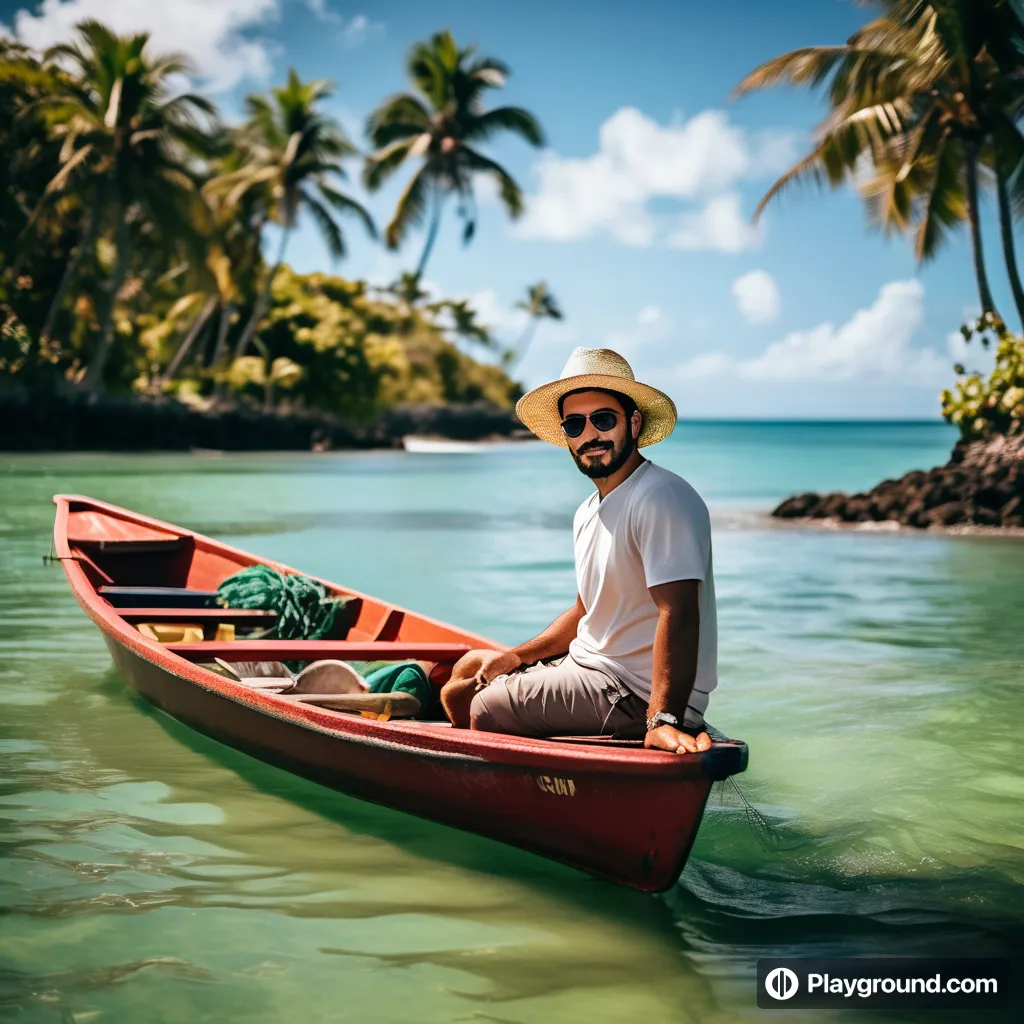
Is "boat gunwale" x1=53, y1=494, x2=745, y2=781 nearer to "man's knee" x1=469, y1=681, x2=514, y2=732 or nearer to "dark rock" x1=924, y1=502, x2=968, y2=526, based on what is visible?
"man's knee" x1=469, y1=681, x2=514, y2=732

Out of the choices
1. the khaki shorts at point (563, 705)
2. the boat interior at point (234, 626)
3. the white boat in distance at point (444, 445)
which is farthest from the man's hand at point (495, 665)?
the white boat in distance at point (444, 445)

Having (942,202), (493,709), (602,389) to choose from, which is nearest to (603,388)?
(602,389)

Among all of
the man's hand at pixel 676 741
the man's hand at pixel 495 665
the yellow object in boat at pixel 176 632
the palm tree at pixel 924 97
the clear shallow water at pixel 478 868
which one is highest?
the palm tree at pixel 924 97

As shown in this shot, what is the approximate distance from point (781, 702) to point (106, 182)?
92.7 feet

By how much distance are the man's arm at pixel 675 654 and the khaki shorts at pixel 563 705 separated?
0.55 ft

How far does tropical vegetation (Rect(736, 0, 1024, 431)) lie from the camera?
18.1 metres

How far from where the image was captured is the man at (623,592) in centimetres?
358

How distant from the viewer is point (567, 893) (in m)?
4.21

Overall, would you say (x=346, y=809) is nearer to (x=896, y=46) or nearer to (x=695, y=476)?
(x=896, y=46)

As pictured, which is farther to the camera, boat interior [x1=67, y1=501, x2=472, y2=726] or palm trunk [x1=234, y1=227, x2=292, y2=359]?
palm trunk [x1=234, y1=227, x2=292, y2=359]

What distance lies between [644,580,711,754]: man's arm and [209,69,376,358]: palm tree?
113 ft

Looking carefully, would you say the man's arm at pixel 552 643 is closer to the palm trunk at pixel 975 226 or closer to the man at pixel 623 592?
the man at pixel 623 592

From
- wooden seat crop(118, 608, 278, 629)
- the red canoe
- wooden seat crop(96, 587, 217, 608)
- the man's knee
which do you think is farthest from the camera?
wooden seat crop(96, 587, 217, 608)

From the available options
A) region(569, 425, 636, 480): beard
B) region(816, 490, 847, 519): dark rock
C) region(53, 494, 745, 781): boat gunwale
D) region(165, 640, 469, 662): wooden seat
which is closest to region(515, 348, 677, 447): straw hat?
region(569, 425, 636, 480): beard
